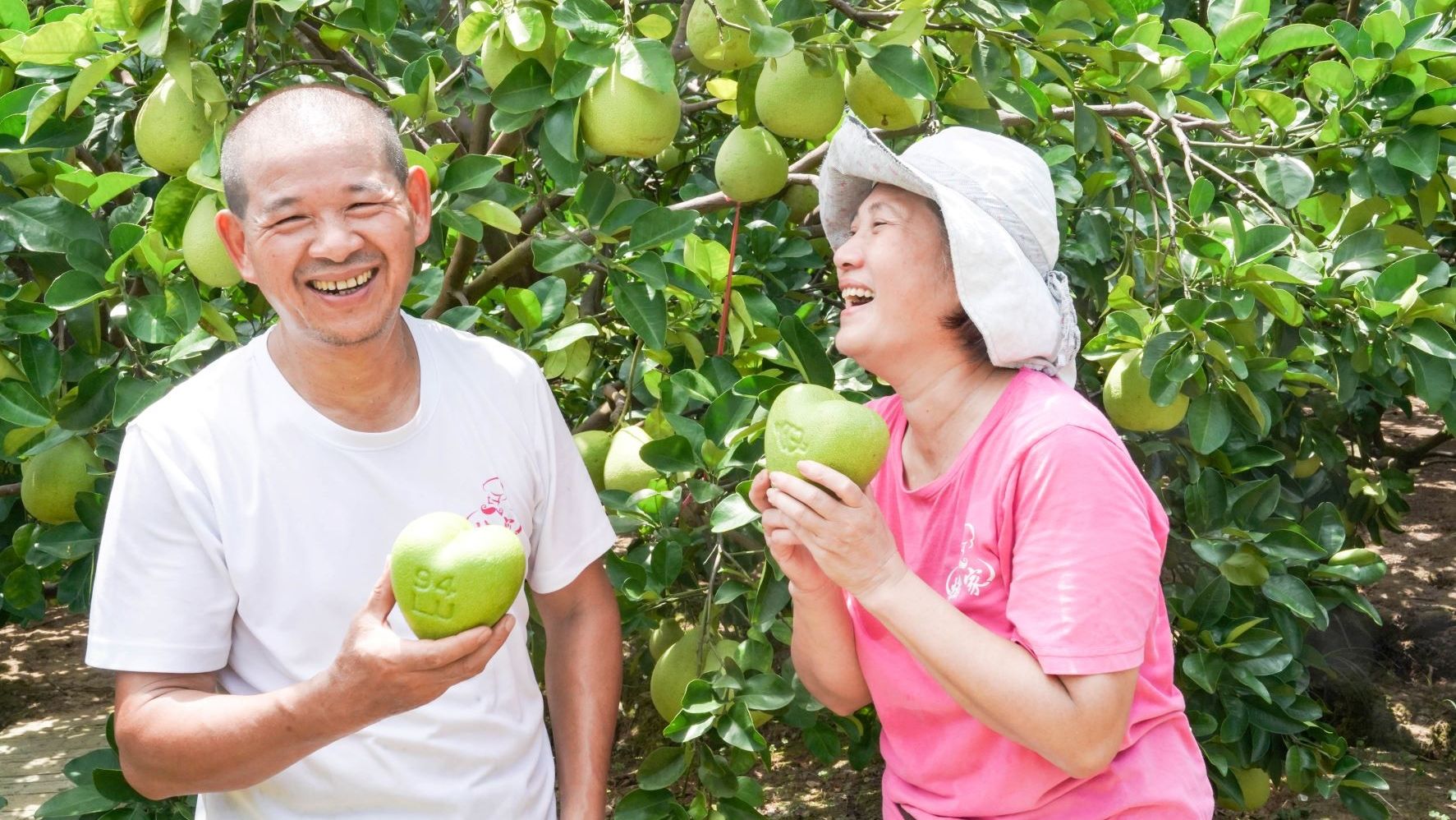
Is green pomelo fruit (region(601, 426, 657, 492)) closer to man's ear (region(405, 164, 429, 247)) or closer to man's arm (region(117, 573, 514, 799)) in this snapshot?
man's ear (region(405, 164, 429, 247))

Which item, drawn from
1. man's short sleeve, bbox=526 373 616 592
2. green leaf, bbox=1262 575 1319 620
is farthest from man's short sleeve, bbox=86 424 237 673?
green leaf, bbox=1262 575 1319 620

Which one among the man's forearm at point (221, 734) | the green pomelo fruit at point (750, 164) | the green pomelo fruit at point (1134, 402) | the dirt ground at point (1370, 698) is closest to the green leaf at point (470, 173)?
the green pomelo fruit at point (750, 164)

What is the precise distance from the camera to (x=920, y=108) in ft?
7.07

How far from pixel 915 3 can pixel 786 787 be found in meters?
2.82

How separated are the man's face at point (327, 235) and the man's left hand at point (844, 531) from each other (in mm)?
553

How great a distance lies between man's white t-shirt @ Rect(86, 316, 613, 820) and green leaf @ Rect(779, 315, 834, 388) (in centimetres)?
55

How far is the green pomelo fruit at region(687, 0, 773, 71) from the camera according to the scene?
6.05ft

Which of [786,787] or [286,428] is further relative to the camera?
[786,787]

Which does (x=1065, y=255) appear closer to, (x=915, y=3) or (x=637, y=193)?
(x=915, y=3)

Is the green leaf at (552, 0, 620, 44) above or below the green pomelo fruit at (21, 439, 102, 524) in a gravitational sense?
above

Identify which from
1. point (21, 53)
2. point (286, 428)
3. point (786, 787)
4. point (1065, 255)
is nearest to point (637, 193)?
point (1065, 255)

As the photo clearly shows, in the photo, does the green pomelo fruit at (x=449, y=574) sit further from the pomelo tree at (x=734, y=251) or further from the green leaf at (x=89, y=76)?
the green leaf at (x=89, y=76)

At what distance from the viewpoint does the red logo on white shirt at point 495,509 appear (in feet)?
5.49

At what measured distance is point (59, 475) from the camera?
2.22 meters
